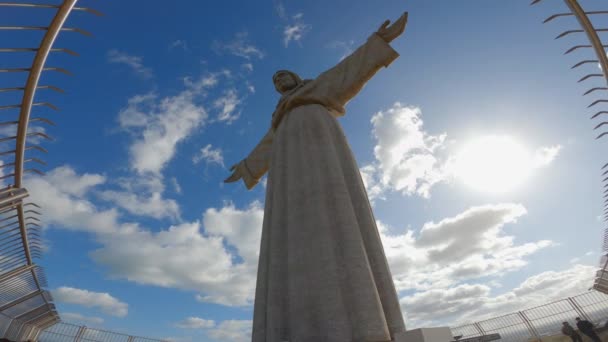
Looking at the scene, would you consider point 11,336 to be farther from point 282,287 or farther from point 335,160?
point 335,160

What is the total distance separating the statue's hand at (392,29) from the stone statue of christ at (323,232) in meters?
0.02

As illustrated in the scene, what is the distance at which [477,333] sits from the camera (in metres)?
16.0

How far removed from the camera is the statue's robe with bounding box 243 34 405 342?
4.70 metres

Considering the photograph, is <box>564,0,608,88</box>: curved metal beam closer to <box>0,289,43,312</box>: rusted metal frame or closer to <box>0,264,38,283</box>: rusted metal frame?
<box>0,264,38,283</box>: rusted metal frame

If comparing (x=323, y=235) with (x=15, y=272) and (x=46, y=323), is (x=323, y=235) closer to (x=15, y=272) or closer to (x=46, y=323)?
(x=15, y=272)

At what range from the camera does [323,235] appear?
5371 mm

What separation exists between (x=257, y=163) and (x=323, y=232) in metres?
4.85

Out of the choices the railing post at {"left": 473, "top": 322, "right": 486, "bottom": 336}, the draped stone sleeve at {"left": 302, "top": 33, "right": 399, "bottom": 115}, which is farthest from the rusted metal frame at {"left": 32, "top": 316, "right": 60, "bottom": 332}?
the railing post at {"left": 473, "top": 322, "right": 486, "bottom": 336}

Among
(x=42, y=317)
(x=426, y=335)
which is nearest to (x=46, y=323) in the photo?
(x=42, y=317)

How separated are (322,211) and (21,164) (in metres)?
4.68

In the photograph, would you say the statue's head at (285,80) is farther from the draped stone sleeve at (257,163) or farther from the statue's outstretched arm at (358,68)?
the draped stone sleeve at (257,163)

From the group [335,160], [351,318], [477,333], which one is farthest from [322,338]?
[477,333]

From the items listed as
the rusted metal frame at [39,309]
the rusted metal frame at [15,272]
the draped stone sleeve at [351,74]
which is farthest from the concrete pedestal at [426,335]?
the rusted metal frame at [39,309]

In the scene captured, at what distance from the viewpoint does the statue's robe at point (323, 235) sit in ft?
15.4
